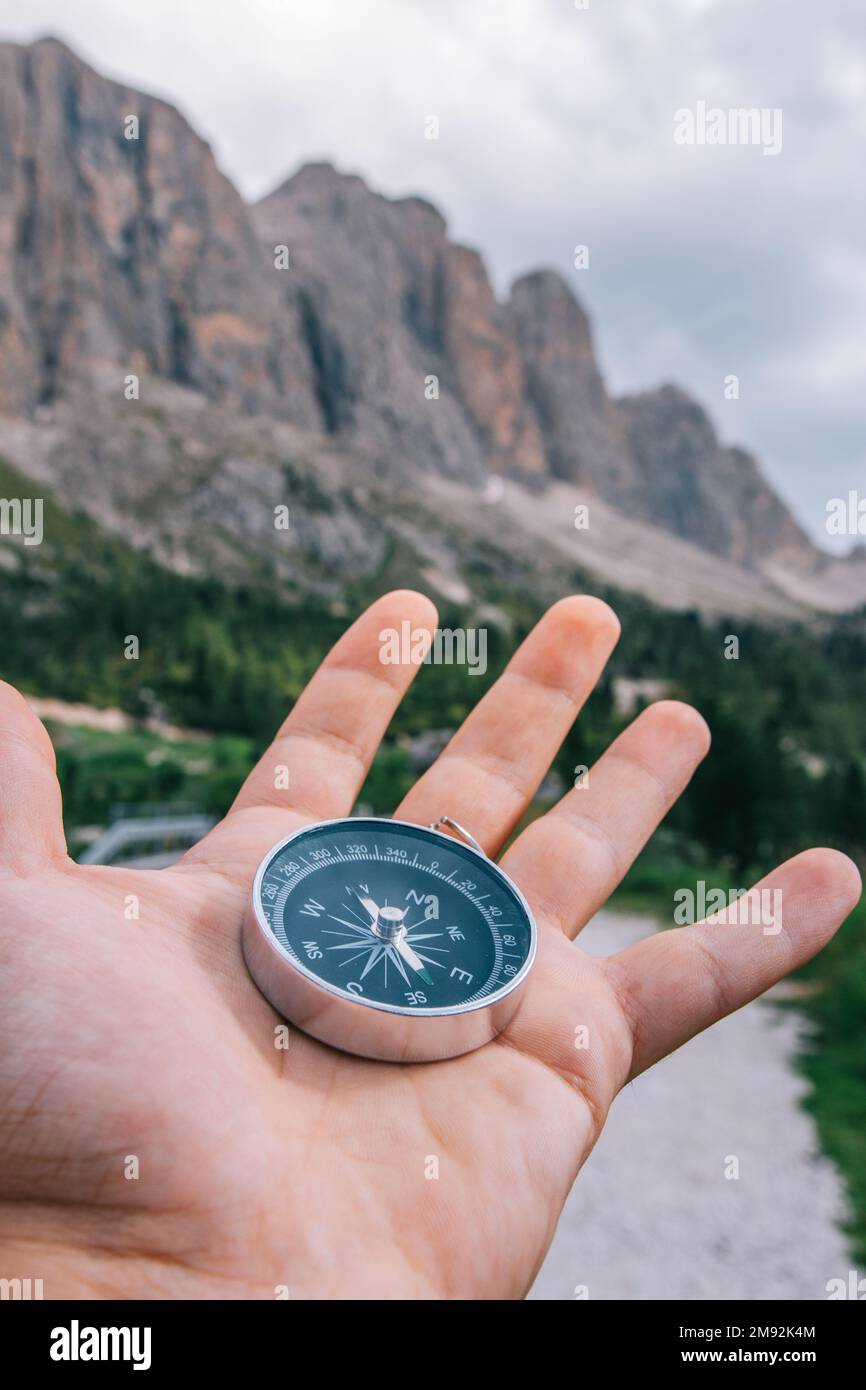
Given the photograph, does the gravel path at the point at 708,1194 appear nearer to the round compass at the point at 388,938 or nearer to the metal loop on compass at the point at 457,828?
the metal loop on compass at the point at 457,828

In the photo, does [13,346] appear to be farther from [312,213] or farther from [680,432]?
[680,432]

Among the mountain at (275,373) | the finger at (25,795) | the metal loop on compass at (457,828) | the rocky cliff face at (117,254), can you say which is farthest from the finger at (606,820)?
the rocky cliff face at (117,254)

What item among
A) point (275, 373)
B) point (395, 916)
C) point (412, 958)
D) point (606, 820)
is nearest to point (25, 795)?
point (395, 916)

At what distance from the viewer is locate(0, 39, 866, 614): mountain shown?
8044 centimetres

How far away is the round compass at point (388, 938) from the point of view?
10.1 feet

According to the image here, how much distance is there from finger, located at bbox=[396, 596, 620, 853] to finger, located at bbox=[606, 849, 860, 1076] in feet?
3.38

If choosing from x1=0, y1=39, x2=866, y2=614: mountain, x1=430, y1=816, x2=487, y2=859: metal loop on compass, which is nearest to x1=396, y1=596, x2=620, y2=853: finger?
x1=430, y1=816, x2=487, y2=859: metal loop on compass

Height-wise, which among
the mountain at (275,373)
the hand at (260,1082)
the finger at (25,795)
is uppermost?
the mountain at (275,373)

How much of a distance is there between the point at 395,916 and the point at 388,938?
0.27 ft

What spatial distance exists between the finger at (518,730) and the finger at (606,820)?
0.22 meters

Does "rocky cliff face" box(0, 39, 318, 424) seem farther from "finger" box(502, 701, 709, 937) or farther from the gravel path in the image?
"finger" box(502, 701, 709, 937)

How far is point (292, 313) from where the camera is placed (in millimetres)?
114750

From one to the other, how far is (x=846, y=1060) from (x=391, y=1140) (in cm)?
1185

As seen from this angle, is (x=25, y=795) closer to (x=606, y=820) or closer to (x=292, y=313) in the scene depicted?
(x=606, y=820)
